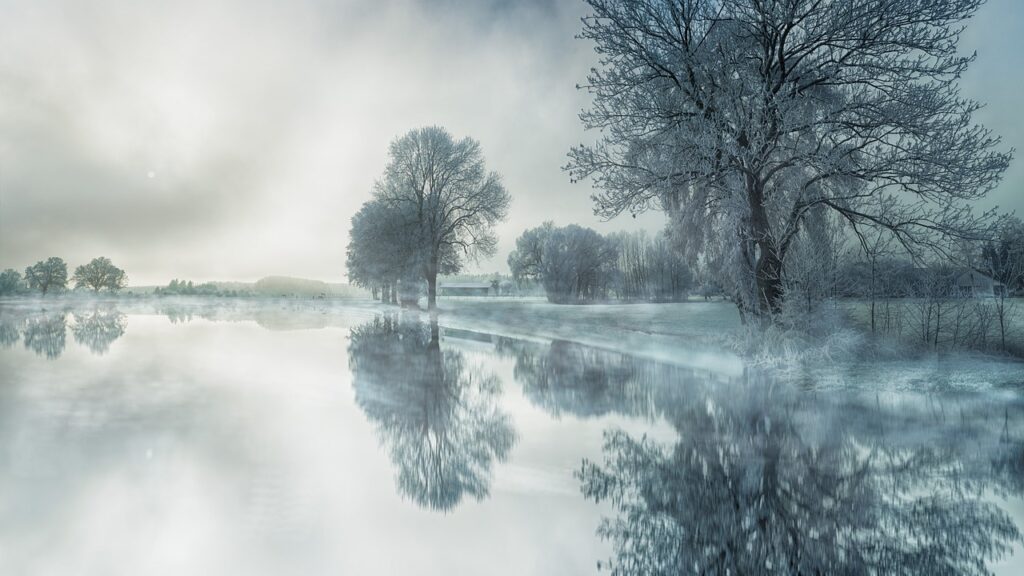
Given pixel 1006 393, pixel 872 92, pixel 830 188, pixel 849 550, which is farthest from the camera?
pixel 830 188

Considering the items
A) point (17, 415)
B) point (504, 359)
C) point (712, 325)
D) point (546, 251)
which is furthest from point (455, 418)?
point (546, 251)

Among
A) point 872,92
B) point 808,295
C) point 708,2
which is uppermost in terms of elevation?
point 708,2

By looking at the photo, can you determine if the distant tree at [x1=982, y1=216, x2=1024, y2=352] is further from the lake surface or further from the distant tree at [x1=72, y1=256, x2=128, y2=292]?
the distant tree at [x1=72, y1=256, x2=128, y2=292]

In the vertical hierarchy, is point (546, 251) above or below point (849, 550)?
above

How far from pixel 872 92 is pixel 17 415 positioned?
1539 centimetres

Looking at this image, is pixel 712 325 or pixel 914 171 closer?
pixel 914 171

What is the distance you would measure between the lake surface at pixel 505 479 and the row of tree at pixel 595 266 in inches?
2160

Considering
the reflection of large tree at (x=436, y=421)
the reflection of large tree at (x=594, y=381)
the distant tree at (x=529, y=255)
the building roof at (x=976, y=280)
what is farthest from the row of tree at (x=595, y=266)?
the reflection of large tree at (x=436, y=421)

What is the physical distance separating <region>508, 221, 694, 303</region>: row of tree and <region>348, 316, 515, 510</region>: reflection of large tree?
52839 mm

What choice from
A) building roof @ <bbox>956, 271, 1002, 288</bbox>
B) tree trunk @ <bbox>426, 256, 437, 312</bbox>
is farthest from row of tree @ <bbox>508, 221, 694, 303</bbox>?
building roof @ <bbox>956, 271, 1002, 288</bbox>

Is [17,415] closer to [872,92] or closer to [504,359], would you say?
[504,359]

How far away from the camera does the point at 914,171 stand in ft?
34.4

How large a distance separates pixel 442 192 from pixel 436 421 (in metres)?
32.3

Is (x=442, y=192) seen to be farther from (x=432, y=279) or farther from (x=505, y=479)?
(x=505, y=479)
